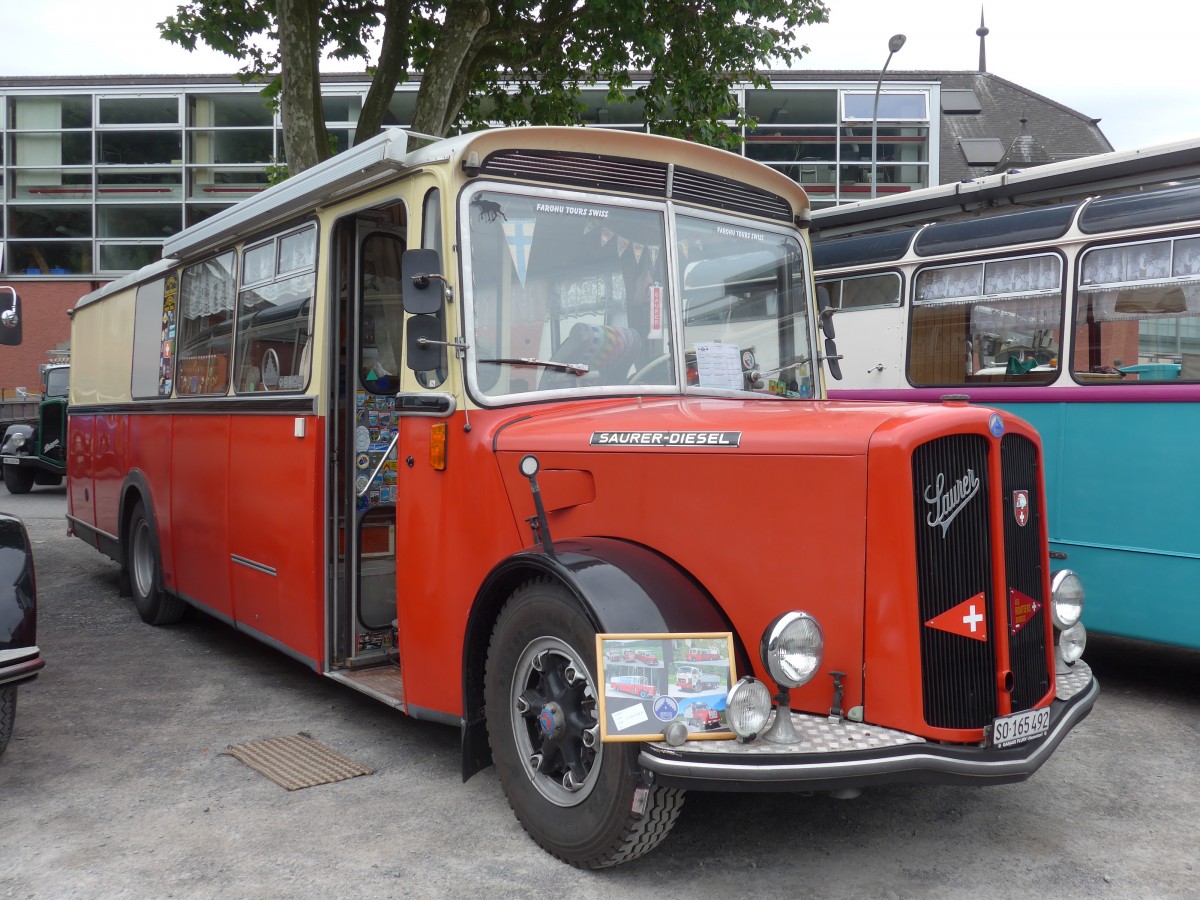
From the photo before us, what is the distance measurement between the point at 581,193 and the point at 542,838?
2475 millimetres

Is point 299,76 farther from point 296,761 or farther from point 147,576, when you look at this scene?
point 296,761

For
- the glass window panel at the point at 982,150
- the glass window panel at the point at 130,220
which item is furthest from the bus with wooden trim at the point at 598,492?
the glass window panel at the point at 130,220

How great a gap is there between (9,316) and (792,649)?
5.72m

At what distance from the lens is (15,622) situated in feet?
14.2

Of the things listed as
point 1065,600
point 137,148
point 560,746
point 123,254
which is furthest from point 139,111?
point 1065,600

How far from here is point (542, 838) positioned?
147 inches

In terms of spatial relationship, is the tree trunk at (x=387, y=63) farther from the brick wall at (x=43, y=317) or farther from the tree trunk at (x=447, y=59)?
the brick wall at (x=43, y=317)

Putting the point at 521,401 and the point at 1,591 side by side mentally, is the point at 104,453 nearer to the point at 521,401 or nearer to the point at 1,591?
the point at 1,591

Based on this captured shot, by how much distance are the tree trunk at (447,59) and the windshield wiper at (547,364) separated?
808cm

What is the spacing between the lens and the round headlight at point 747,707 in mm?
3176

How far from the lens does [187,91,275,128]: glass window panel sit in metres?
31.6

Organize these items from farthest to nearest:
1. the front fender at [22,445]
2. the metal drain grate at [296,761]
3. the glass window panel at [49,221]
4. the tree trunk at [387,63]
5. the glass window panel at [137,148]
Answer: the glass window panel at [49,221], the glass window panel at [137,148], the front fender at [22,445], the tree trunk at [387,63], the metal drain grate at [296,761]

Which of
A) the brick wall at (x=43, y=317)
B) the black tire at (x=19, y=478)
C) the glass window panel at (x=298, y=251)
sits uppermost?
the brick wall at (x=43, y=317)

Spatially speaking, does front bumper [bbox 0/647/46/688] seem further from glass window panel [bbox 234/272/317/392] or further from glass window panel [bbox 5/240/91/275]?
glass window panel [bbox 5/240/91/275]
